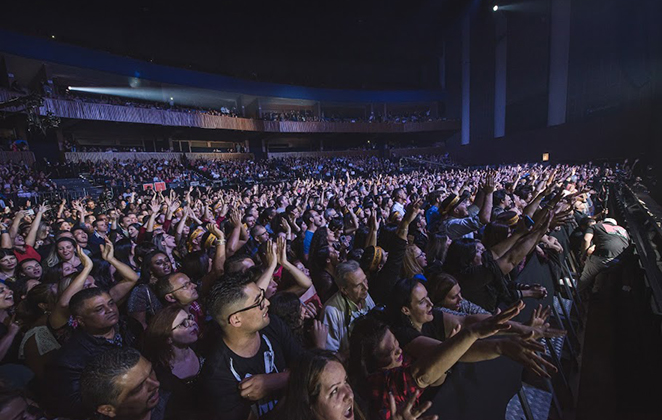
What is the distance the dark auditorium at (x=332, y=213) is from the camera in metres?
1.65

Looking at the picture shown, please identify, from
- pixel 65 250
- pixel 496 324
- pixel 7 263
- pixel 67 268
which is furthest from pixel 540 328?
pixel 7 263

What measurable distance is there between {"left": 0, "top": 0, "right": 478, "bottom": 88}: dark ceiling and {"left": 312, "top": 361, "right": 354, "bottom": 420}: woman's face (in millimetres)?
25795

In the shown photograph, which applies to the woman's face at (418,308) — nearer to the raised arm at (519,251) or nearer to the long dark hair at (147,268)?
the raised arm at (519,251)

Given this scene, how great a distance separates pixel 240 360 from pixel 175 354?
0.57m

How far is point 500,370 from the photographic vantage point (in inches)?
76.5

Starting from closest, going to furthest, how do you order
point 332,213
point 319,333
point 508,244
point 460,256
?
point 319,333, point 460,256, point 508,244, point 332,213

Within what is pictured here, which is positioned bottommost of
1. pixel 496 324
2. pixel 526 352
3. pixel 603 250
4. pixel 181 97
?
pixel 603 250

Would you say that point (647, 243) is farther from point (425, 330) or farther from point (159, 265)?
point (159, 265)

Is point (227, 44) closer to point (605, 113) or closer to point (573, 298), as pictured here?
point (605, 113)

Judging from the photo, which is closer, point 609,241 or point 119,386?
point 119,386

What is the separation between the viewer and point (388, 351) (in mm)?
1627

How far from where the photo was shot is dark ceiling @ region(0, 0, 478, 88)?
854 inches

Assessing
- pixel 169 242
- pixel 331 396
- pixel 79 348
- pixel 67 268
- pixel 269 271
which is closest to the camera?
pixel 331 396

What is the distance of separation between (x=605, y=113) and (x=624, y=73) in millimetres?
2019
